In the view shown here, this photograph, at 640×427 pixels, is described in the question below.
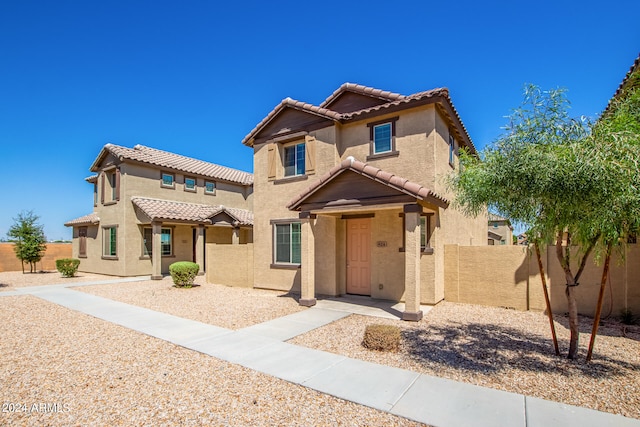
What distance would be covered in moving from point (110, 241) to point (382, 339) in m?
19.8

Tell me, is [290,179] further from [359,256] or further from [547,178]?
[547,178]

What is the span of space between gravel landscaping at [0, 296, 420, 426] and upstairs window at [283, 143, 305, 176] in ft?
26.4

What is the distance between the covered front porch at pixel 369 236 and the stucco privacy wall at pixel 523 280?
133cm

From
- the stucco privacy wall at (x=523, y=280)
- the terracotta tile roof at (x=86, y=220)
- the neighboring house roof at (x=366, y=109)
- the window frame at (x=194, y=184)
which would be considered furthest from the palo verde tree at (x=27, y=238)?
the stucco privacy wall at (x=523, y=280)

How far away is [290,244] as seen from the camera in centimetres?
1338

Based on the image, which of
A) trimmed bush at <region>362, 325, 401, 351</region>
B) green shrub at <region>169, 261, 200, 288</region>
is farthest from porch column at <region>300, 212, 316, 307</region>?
green shrub at <region>169, 261, 200, 288</region>

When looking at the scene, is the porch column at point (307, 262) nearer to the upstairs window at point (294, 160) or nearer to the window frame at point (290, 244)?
the window frame at point (290, 244)

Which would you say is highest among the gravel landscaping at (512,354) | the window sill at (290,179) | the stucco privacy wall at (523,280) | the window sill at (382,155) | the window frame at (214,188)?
the window frame at (214,188)

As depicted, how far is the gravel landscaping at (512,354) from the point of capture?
4.84m

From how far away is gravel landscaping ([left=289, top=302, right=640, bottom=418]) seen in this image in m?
4.84

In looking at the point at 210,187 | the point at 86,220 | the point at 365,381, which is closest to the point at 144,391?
the point at 365,381

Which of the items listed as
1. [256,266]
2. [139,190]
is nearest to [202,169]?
[139,190]

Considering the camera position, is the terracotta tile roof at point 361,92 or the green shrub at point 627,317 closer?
the green shrub at point 627,317

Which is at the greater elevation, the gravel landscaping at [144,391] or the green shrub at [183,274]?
the green shrub at [183,274]
